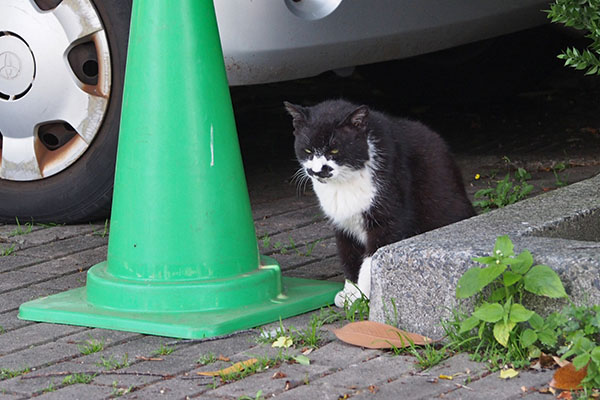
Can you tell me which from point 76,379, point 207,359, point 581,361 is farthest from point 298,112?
point 581,361

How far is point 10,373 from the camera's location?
3.04m

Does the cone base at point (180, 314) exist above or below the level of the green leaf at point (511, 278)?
below

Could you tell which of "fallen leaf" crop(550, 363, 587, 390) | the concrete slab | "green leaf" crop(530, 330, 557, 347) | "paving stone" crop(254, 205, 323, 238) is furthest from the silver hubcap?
"fallen leaf" crop(550, 363, 587, 390)

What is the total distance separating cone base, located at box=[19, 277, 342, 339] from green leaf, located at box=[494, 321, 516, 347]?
843mm

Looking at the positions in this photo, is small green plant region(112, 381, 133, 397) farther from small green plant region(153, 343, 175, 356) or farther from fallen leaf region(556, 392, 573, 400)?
fallen leaf region(556, 392, 573, 400)

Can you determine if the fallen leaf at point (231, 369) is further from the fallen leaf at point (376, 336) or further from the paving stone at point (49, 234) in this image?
the paving stone at point (49, 234)

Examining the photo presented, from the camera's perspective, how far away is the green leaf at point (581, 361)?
8.61 feet

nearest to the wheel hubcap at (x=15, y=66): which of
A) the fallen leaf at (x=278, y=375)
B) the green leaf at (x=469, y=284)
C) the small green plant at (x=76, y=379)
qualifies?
the small green plant at (x=76, y=379)

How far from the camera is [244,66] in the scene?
4273 millimetres

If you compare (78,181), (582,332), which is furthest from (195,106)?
(582,332)

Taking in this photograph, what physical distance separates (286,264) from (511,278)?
1.37m

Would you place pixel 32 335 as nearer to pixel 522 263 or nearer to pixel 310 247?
pixel 310 247

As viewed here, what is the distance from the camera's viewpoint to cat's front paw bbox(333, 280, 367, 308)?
3518mm

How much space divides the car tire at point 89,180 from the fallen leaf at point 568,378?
237cm
